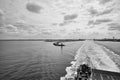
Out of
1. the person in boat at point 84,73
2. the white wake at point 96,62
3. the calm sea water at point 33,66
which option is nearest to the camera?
the person in boat at point 84,73

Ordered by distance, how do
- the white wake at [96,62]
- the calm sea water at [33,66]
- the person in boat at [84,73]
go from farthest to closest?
1. the white wake at [96,62]
2. the calm sea water at [33,66]
3. the person in boat at [84,73]

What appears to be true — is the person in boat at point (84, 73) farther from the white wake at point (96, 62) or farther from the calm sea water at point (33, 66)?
the calm sea water at point (33, 66)

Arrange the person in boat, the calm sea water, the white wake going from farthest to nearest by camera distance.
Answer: the white wake → the calm sea water → the person in boat

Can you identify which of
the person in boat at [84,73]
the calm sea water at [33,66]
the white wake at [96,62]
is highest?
the person in boat at [84,73]

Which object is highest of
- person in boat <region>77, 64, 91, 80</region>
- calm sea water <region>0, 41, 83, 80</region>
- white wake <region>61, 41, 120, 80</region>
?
person in boat <region>77, 64, 91, 80</region>

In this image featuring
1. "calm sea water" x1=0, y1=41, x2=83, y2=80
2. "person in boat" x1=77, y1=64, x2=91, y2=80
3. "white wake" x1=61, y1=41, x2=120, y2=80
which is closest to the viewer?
"person in boat" x1=77, y1=64, x2=91, y2=80

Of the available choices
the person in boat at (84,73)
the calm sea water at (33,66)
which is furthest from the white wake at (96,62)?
the person in boat at (84,73)

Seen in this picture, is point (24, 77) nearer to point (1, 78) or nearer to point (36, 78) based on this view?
point (36, 78)

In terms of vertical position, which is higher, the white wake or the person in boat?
the person in boat

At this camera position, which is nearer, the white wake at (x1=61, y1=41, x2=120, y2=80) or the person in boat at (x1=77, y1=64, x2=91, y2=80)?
the person in boat at (x1=77, y1=64, x2=91, y2=80)

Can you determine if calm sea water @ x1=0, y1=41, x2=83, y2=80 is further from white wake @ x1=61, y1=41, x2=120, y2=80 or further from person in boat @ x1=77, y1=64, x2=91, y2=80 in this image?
person in boat @ x1=77, y1=64, x2=91, y2=80

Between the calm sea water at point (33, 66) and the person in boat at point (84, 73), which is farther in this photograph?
the calm sea water at point (33, 66)

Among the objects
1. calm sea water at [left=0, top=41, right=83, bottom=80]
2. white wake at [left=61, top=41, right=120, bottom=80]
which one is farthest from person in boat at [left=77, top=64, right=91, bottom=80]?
calm sea water at [left=0, top=41, right=83, bottom=80]

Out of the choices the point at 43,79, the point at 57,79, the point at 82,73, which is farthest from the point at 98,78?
the point at 43,79
